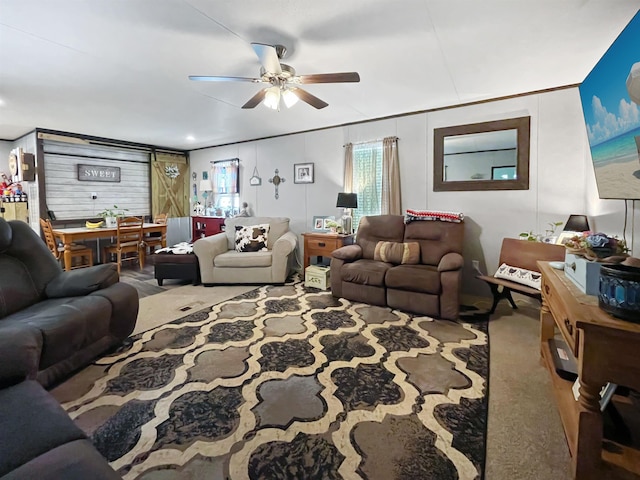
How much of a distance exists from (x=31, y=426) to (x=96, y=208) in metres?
5.78

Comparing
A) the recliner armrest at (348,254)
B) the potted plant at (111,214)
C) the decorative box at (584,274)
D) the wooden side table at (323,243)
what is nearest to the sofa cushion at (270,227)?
the wooden side table at (323,243)

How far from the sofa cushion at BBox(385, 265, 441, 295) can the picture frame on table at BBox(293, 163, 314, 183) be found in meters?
2.39

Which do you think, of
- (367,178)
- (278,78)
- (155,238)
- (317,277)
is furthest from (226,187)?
(278,78)

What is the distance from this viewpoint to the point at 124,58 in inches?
97.3

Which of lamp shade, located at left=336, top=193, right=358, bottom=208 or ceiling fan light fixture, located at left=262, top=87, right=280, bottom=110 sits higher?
ceiling fan light fixture, located at left=262, top=87, right=280, bottom=110

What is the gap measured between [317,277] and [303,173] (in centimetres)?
190

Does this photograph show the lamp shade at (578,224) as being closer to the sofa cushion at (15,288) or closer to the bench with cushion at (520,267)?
the bench with cushion at (520,267)

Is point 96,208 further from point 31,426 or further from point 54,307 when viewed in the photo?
point 31,426

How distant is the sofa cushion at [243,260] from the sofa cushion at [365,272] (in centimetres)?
121

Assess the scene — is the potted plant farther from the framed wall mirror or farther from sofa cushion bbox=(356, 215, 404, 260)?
the framed wall mirror

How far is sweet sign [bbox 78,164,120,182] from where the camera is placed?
545cm

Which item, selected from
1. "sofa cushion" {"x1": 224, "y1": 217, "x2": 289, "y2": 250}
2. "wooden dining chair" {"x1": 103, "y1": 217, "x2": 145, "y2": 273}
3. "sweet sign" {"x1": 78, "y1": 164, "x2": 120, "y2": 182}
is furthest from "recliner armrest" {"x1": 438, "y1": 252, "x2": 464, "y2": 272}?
"sweet sign" {"x1": 78, "y1": 164, "x2": 120, "y2": 182}

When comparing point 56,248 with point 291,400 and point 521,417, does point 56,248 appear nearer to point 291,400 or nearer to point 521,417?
point 291,400

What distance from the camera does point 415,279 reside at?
3020 millimetres
